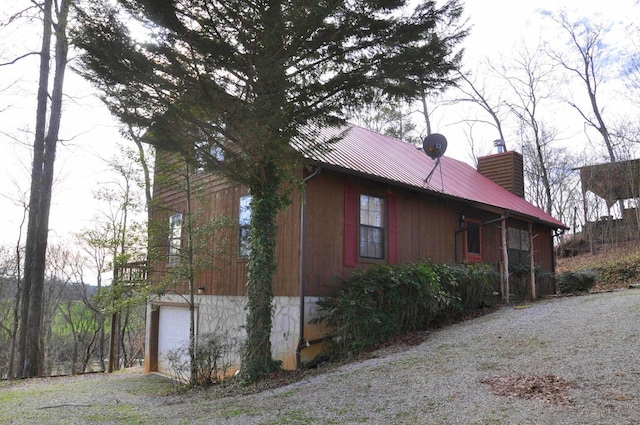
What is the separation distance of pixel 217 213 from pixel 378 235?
145 inches

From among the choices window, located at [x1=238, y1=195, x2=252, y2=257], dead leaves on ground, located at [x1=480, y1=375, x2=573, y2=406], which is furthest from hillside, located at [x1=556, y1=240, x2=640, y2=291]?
dead leaves on ground, located at [x1=480, y1=375, x2=573, y2=406]

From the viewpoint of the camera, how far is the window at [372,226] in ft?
33.3

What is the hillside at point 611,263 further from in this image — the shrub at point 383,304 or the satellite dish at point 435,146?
the shrub at point 383,304

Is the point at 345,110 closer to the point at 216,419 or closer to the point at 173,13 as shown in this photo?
the point at 173,13

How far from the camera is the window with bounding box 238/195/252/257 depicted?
10.2m

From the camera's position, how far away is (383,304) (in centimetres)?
873

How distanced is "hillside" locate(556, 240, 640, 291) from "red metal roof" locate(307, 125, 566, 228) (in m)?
2.34

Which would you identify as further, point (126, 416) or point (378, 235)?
point (378, 235)

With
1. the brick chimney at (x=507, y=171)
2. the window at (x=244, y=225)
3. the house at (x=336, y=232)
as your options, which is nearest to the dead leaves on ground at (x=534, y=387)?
the house at (x=336, y=232)

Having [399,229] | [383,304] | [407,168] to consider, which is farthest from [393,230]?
[383,304]

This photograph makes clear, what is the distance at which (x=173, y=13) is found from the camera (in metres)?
6.27

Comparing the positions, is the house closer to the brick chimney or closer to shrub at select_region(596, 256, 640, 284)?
shrub at select_region(596, 256, 640, 284)

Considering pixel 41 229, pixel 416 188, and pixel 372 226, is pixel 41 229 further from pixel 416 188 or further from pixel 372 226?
pixel 416 188

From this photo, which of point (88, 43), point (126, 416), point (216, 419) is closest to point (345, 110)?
point (88, 43)
